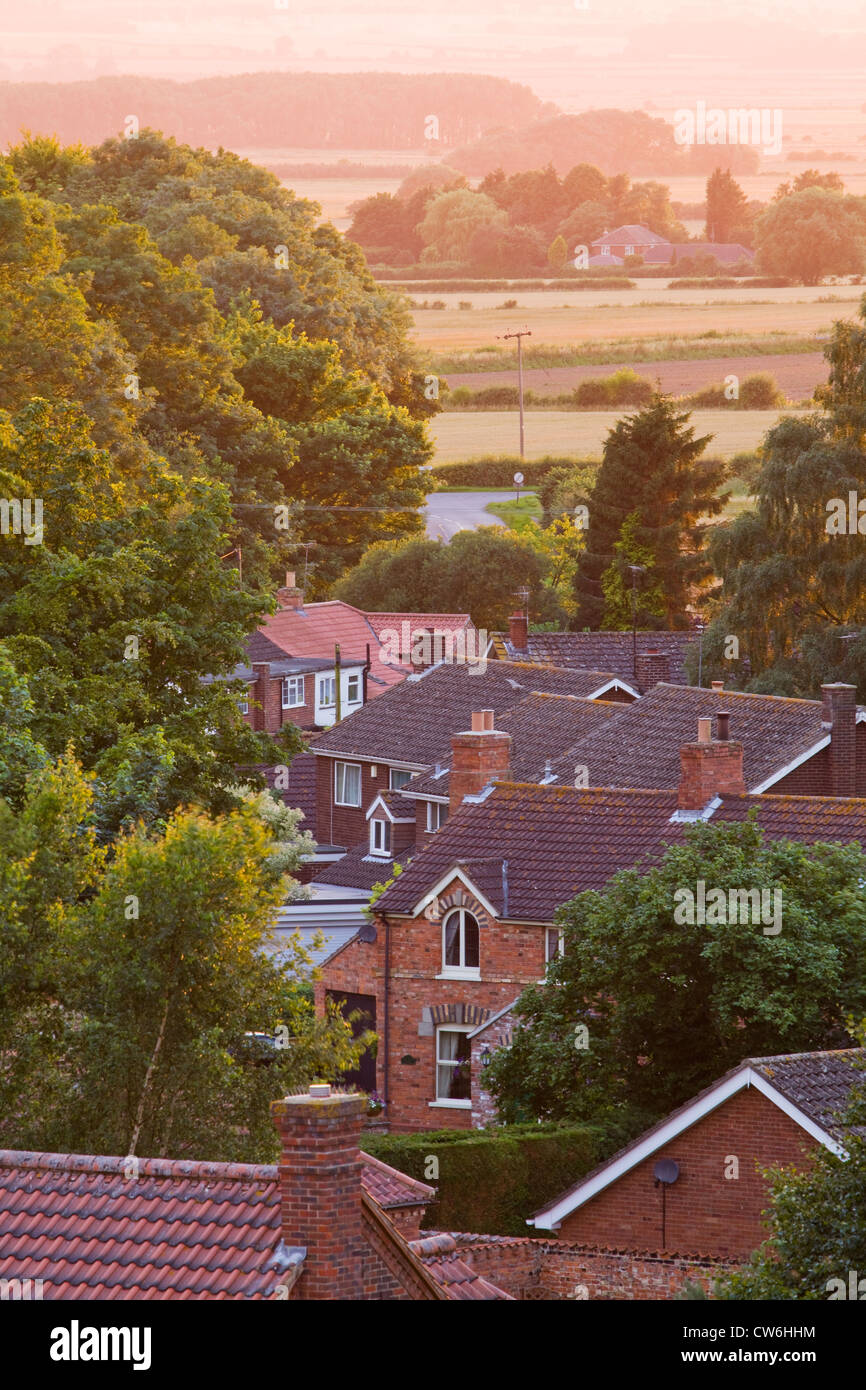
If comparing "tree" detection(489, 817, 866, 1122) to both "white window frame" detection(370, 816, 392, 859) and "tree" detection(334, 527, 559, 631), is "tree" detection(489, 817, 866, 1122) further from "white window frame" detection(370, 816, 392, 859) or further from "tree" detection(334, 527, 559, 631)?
"tree" detection(334, 527, 559, 631)

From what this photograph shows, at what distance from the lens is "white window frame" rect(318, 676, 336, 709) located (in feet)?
255

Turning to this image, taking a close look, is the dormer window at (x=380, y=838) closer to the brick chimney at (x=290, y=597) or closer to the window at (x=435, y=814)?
the window at (x=435, y=814)

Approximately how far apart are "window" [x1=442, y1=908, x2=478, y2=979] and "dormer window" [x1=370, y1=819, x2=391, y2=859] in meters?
15.8

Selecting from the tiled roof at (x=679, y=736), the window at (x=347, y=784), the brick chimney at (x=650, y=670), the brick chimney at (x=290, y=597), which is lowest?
the window at (x=347, y=784)

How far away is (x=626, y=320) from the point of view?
165750 millimetres

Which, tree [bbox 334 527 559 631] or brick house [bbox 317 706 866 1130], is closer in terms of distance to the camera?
brick house [bbox 317 706 866 1130]

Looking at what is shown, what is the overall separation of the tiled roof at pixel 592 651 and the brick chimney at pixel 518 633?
0.14 metres

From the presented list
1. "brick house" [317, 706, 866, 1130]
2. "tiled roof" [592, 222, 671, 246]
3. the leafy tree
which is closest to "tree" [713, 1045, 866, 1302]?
"brick house" [317, 706, 866, 1130]

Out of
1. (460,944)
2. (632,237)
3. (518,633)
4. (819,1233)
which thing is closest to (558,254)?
(632,237)

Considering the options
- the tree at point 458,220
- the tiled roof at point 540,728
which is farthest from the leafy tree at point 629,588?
the tree at point 458,220

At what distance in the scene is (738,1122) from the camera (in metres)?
28.6

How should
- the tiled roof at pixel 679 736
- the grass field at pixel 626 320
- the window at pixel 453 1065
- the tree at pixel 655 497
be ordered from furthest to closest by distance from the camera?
1. the grass field at pixel 626 320
2. the tree at pixel 655 497
3. the tiled roof at pixel 679 736
4. the window at pixel 453 1065

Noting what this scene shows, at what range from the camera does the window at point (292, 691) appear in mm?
75750

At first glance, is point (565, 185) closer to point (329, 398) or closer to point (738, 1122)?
point (329, 398)
